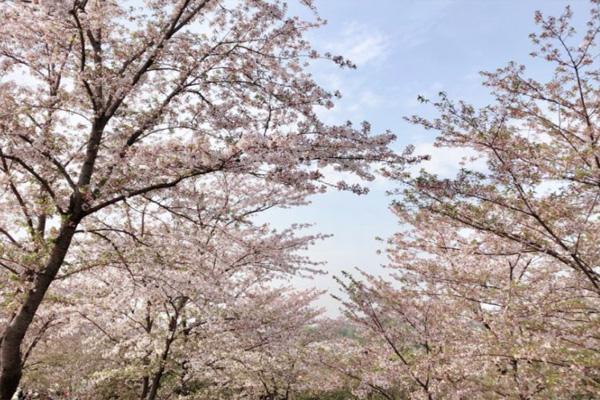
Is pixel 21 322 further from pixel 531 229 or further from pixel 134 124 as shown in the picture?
pixel 531 229

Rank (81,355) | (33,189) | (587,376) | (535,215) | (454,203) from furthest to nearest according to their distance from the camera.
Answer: (81,355)
(33,189)
(454,203)
(535,215)
(587,376)

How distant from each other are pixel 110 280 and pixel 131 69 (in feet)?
18.9

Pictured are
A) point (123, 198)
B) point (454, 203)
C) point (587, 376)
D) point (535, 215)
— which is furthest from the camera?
point (123, 198)

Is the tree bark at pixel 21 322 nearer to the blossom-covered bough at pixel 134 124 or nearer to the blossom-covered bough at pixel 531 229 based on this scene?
the blossom-covered bough at pixel 134 124

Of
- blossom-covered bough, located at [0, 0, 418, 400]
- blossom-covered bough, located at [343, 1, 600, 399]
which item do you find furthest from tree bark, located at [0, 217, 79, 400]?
blossom-covered bough, located at [343, 1, 600, 399]

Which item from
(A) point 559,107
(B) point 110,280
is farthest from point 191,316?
(A) point 559,107

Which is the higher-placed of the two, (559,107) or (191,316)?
(559,107)

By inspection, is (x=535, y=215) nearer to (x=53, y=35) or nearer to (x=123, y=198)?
(x=123, y=198)

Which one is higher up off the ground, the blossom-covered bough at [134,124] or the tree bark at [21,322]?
the blossom-covered bough at [134,124]

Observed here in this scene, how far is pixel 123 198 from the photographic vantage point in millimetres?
5758

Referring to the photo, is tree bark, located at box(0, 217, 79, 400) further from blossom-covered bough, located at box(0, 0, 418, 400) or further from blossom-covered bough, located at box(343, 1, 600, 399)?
blossom-covered bough, located at box(343, 1, 600, 399)

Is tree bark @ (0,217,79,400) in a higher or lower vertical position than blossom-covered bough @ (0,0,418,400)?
lower

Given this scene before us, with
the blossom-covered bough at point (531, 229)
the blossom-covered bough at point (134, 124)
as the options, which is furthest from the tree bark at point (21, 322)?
the blossom-covered bough at point (531, 229)

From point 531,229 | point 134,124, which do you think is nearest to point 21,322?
point 134,124
